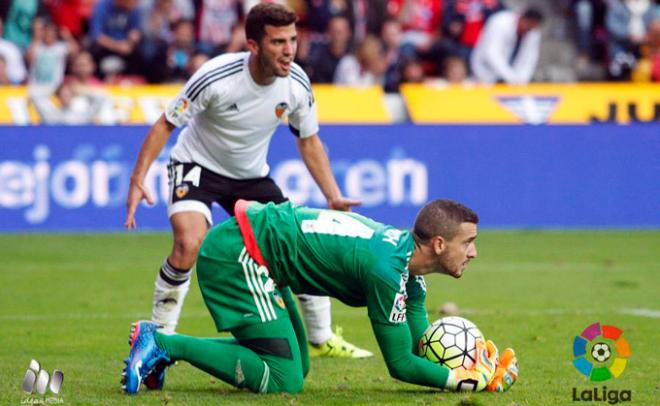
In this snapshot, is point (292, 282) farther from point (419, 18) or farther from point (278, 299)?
point (419, 18)

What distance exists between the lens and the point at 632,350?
8.38 meters

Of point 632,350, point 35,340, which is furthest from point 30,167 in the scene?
point 632,350

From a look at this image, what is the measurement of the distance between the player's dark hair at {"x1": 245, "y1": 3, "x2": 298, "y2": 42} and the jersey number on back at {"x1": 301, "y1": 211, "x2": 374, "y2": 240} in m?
1.85

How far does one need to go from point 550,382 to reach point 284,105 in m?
2.51

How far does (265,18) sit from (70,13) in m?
12.1

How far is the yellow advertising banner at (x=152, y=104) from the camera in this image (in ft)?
55.2

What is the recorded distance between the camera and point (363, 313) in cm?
1084

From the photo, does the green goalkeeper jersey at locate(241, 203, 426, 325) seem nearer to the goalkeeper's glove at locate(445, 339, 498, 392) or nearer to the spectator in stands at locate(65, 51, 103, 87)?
the goalkeeper's glove at locate(445, 339, 498, 392)

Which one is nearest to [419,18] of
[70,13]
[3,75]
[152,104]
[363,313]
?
[70,13]

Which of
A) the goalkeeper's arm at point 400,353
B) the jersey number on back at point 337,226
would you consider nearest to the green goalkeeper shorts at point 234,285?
the jersey number on back at point 337,226

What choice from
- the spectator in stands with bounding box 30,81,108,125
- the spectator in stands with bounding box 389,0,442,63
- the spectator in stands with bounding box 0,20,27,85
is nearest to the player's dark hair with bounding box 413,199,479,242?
the spectator in stands with bounding box 30,81,108,125

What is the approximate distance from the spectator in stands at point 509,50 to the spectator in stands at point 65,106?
239 inches

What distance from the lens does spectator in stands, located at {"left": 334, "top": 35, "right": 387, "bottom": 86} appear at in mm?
19406

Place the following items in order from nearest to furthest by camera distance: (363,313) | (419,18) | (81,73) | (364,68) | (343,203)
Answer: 1. (343,203)
2. (363,313)
3. (81,73)
4. (364,68)
5. (419,18)
